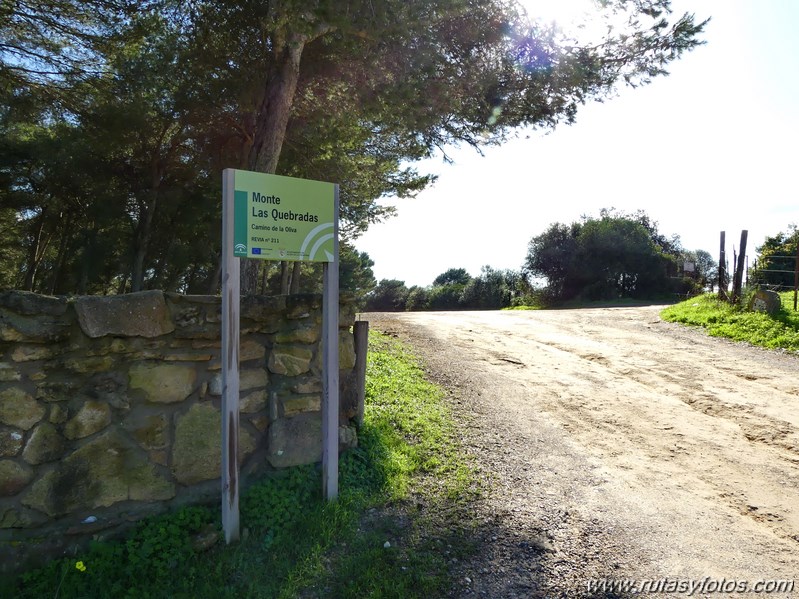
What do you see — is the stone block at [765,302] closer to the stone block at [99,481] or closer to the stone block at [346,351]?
the stone block at [346,351]

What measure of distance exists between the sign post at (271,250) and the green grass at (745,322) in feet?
29.3

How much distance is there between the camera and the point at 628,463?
14.2ft

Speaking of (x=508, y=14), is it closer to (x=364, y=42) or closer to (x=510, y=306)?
(x=364, y=42)

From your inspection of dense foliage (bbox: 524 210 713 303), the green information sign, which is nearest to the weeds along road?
the green information sign

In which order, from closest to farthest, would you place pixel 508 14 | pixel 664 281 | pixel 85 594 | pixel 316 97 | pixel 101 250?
pixel 85 594, pixel 508 14, pixel 316 97, pixel 101 250, pixel 664 281

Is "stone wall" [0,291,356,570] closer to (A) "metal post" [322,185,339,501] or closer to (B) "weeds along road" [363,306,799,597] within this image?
(A) "metal post" [322,185,339,501]

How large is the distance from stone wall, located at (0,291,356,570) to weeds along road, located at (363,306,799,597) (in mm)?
1659

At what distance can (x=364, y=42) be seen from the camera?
6.17 meters

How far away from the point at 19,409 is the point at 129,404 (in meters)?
0.55

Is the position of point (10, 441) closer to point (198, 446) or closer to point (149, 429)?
point (149, 429)

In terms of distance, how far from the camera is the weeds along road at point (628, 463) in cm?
296

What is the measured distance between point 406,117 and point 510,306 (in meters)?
24.8

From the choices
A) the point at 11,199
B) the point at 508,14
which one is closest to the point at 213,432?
the point at 508,14

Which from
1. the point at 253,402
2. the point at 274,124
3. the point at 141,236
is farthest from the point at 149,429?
the point at 141,236
